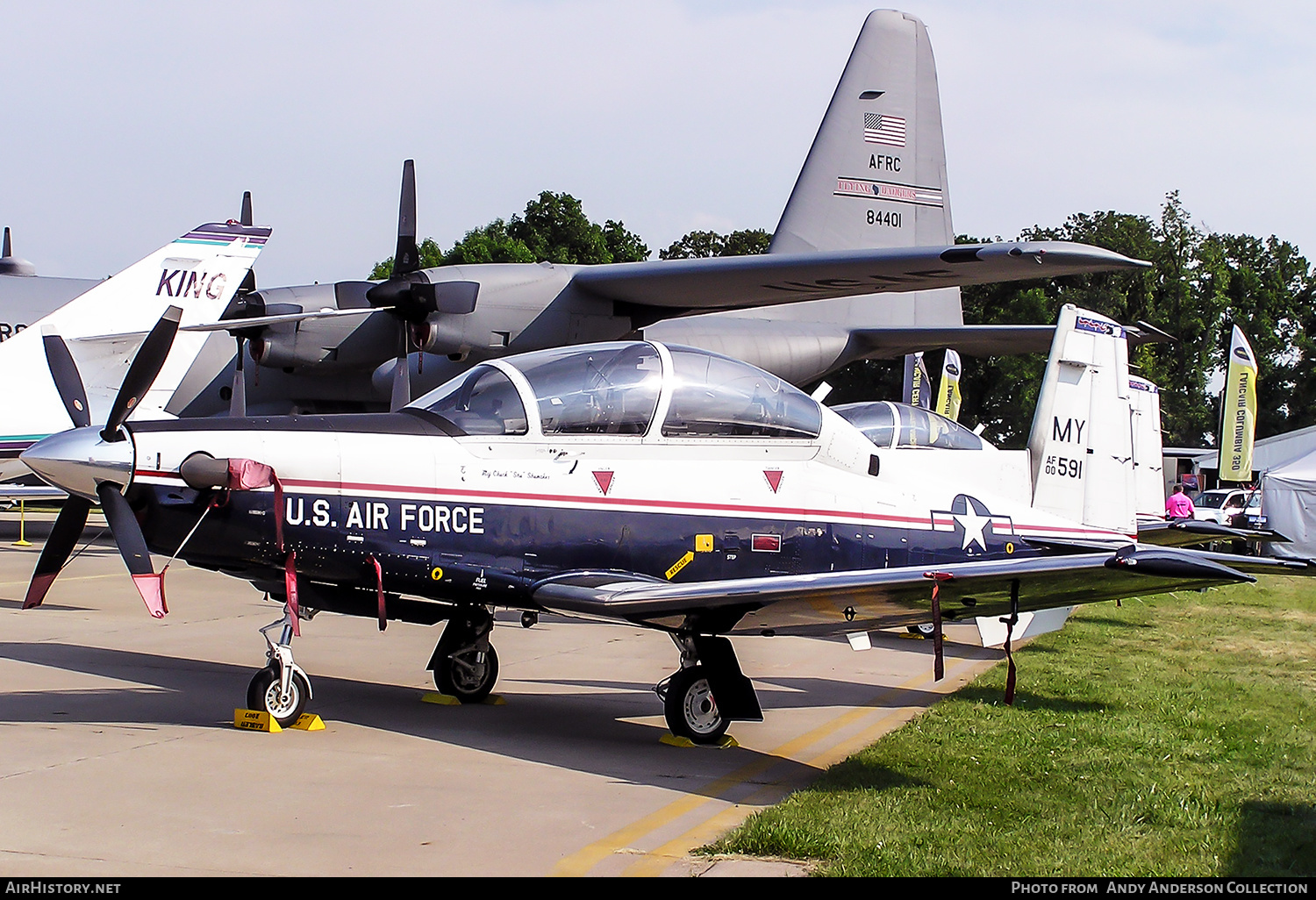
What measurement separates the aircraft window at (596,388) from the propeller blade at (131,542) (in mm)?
2261

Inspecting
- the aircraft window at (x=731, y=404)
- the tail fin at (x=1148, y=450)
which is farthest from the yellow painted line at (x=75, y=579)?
the tail fin at (x=1148, y=450)

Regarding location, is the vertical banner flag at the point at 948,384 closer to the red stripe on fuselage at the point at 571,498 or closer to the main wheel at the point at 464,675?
the red stripe on fuselage at the point at 571,498

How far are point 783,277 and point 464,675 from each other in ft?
33.5

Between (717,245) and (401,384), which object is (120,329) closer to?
(401,384)

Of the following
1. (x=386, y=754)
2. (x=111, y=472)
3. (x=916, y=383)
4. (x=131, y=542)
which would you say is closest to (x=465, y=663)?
(x=386, y=754)

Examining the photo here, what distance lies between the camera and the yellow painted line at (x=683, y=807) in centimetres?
460

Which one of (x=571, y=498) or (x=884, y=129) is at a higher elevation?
(x=884, y=129)

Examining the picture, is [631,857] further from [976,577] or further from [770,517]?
[770,517]

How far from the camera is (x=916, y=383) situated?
80.5ft

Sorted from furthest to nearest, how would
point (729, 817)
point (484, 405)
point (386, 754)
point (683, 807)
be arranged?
1. point (484, 405)
2. point (386, 754)
3. point (683, 807)
4. point (729, 817)

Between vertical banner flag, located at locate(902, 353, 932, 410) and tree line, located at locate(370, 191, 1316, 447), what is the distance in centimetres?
3639

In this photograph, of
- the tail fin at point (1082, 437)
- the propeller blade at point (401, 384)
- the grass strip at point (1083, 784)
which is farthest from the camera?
the propeller blade at point (401, 384)

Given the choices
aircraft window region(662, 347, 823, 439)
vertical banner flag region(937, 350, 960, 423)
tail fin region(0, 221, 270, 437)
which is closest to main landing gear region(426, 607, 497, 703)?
aircraft window region(662, 347, 823, 439)
